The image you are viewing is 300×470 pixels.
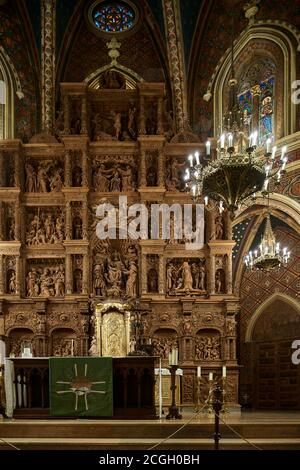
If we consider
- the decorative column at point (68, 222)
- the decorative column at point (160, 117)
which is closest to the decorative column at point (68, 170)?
the decorative column at point (68, 222)

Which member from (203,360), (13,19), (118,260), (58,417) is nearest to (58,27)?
(13,19)

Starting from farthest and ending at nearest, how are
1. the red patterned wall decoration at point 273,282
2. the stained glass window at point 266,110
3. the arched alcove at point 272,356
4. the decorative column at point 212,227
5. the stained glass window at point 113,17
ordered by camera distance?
the stained glass window at point 113,17, the arched alcove at point 272,356, the red patterned wall decoration at point 273,282, the stained glass window at point 266,110, the decorative column at point 212,227

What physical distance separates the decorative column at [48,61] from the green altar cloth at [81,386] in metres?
9.71

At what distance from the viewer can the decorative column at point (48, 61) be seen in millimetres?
19422

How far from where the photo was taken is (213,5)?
19547 millimetres

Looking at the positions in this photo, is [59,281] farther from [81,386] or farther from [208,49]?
[208,49]

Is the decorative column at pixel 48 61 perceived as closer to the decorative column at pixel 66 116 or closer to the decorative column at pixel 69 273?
the decorative column at pixel 66 116

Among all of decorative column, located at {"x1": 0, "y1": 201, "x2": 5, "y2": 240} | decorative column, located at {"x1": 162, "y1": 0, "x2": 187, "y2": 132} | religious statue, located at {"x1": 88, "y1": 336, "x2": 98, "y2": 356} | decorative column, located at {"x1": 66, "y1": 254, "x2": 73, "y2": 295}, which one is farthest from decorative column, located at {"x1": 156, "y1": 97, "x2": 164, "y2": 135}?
religious statue, located at {"x1": 88, "y1": 336, "x2": 98, "y2": 356}

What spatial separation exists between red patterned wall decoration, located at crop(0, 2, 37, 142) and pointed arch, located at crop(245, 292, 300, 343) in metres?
9.34

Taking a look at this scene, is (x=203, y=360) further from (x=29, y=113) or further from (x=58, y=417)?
(x=29, y=113)

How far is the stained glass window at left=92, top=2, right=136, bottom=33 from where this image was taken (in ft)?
68.0

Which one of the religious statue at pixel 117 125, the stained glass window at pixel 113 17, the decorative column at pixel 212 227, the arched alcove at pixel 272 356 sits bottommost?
the arched alcove at pixel 272 356

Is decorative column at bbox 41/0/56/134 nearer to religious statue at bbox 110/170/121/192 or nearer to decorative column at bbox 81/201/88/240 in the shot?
religious statue at bbox 110/170/121/192
